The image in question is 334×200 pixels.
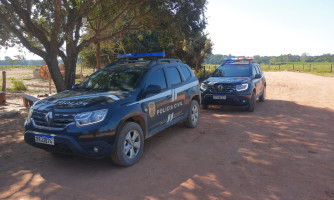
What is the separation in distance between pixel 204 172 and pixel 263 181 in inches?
34.4

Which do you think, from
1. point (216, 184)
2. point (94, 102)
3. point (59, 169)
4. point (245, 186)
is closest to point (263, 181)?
point (245, 186)

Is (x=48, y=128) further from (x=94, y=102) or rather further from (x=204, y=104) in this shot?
(x=204, y=104)

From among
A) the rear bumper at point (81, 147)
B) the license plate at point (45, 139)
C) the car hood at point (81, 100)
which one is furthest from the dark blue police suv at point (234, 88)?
the license plate at point (45, 139)

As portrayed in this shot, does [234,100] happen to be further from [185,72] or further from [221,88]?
[185,72]

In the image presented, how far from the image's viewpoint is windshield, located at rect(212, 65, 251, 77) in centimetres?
987

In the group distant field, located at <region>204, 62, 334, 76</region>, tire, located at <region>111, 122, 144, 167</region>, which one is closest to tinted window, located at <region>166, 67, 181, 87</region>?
tire, located at <region>111, 122, 144, 167</region>

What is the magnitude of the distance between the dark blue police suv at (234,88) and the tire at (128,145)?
4970 millimetres

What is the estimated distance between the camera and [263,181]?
12.9 ft

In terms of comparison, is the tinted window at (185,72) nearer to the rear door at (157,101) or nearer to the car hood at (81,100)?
the rear door at (157,101)

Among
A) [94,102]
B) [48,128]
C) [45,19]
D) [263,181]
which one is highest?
[45,19]

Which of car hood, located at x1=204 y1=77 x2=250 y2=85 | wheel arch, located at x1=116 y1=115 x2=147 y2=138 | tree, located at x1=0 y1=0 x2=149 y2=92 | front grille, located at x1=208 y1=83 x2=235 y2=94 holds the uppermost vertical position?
tree, located at x1=0 y1=0 x2=149 y2=92

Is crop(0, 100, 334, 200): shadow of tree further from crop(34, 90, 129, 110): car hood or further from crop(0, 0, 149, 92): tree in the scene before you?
crop(0, 0, 149, 92): tree

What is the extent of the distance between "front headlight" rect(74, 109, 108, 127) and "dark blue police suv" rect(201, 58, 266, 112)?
5.74 metres

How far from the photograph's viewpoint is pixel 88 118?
4043mm
